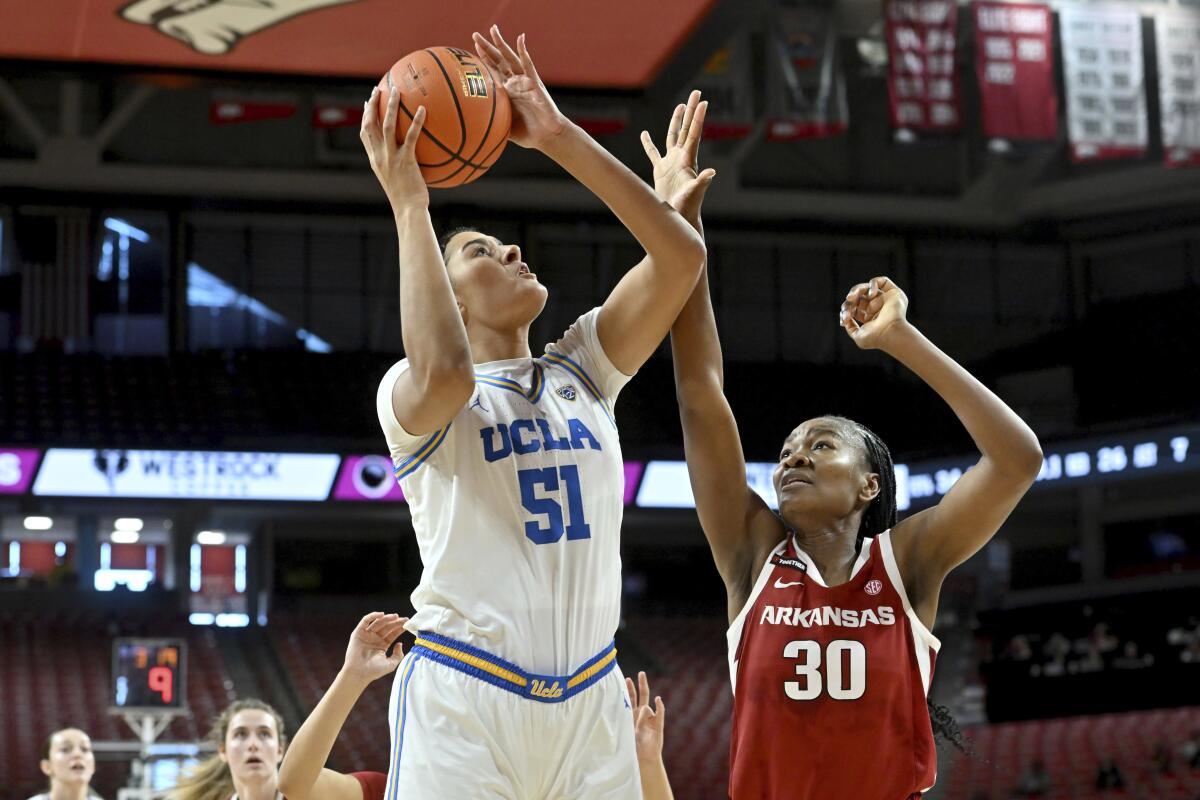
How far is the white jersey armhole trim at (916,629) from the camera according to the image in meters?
3.38

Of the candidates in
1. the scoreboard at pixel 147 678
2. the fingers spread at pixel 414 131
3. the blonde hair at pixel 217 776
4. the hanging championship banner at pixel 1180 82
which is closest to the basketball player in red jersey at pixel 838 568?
the fingers spread at pixel 414 131

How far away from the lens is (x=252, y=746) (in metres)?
4.74

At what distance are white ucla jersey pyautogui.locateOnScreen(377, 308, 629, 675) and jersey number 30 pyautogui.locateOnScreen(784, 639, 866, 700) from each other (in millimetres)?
471

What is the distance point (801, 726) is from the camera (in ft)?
10.8

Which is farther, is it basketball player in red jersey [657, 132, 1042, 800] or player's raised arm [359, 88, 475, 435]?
basketball player in red jersey [657, 132, 1042, 800]

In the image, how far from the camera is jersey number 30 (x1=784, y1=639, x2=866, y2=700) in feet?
10.9

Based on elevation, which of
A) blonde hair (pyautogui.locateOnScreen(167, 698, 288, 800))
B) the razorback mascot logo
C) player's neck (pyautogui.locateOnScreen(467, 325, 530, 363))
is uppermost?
the razorback mascot logo

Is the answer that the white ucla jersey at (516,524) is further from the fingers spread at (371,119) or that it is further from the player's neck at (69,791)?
the player's neck at (69,791)

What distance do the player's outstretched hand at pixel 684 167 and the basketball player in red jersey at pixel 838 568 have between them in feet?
0.11

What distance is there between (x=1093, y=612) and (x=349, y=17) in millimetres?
12530

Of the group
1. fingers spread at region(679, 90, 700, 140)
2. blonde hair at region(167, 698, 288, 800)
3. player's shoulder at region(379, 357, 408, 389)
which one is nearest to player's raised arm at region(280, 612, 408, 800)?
player's shoulder at region(379, 357, 408, 389)

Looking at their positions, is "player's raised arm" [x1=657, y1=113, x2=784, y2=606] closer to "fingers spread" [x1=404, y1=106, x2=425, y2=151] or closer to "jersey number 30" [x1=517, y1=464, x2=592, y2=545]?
"jersey number 30" [x1=517, y1=464, x2=592, y2=545]

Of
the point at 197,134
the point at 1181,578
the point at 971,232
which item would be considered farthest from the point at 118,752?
the point at 971,232

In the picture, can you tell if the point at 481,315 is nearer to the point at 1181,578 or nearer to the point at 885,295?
the point at 885,295
